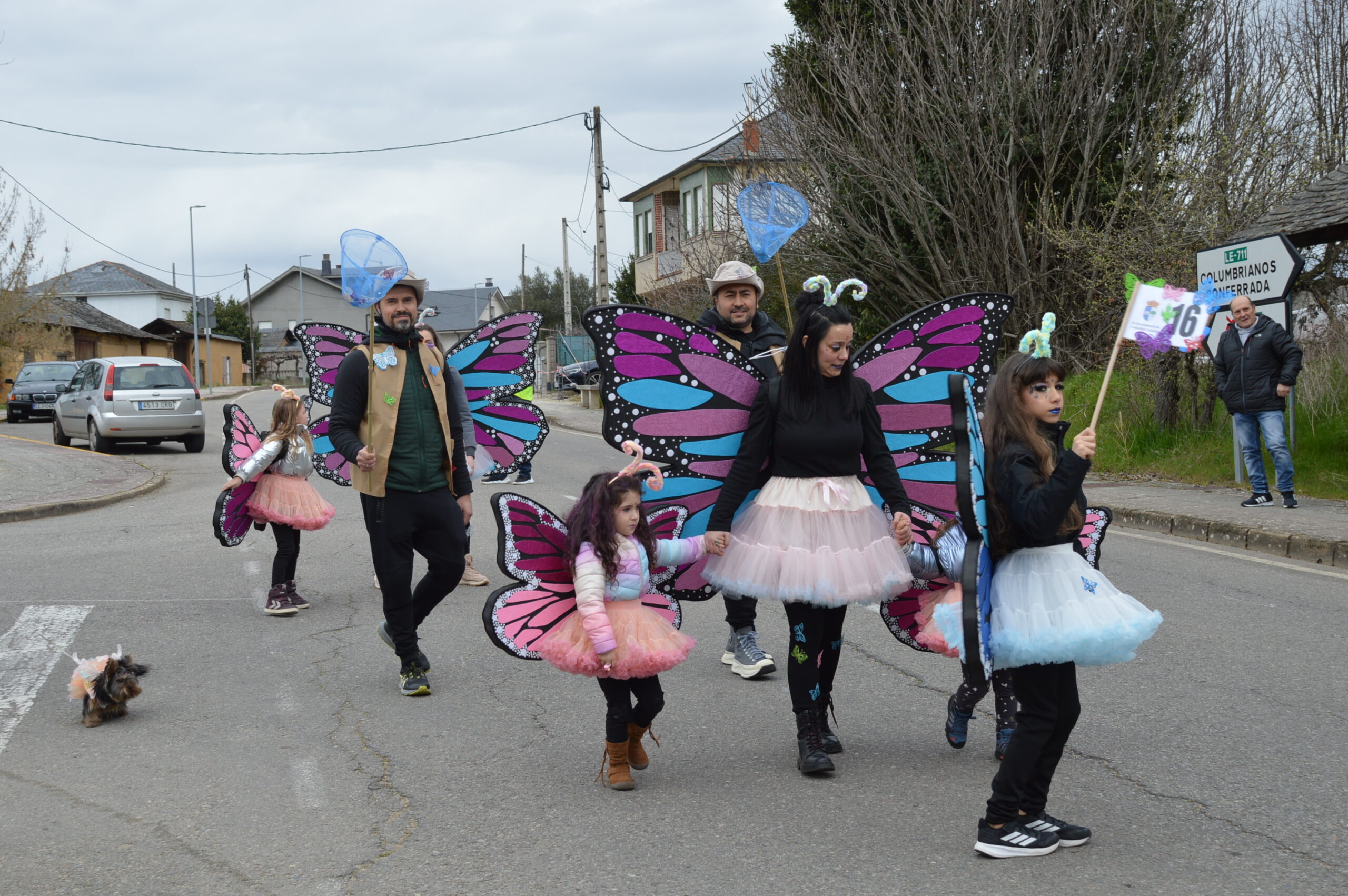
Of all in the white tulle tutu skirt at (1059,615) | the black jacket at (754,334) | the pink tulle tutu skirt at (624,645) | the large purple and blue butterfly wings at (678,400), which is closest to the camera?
the white tulle tutu skirt at (1059,615)

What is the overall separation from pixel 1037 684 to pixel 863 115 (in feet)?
53.6

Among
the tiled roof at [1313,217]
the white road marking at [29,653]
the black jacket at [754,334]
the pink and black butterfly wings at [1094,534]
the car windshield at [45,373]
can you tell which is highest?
the tiled roof at [1313,217]

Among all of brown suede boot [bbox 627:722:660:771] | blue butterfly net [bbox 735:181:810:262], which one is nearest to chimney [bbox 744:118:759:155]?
blue butterfly net [bbox 735:181:810:262]

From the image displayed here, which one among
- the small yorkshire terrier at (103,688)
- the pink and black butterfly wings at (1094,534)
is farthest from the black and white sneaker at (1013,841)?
the small yorkshire terrier at (103,688)

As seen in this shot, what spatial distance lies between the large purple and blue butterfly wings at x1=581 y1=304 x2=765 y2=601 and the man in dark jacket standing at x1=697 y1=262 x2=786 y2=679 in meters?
0.68

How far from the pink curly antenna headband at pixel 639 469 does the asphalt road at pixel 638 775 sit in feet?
3.78

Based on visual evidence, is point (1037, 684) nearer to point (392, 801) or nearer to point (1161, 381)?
point (392, 801)

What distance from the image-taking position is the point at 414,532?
5.80 meters

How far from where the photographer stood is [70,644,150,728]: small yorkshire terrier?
5242mm

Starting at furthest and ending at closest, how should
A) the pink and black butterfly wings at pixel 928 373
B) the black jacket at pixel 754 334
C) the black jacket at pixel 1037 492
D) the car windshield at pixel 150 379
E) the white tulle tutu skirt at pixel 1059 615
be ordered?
the car windshield at pixel 150 379, the black jacket at pixel 754 334, the pink and black butterfly wings at pixel 928 373, the white tulle tutu skirt at pixel 1059 615, the black jacket at pixel 1037 492

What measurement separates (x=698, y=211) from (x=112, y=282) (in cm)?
6080

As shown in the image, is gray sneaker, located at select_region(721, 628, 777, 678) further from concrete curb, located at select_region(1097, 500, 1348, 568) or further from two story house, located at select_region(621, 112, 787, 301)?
two story house, located at select_region(621, 112, 787, 301)

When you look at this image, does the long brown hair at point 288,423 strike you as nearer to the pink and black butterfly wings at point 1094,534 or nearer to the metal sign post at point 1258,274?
the pink and black butterfly wings at point 1094,534

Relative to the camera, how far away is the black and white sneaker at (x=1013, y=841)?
3.71 meters
